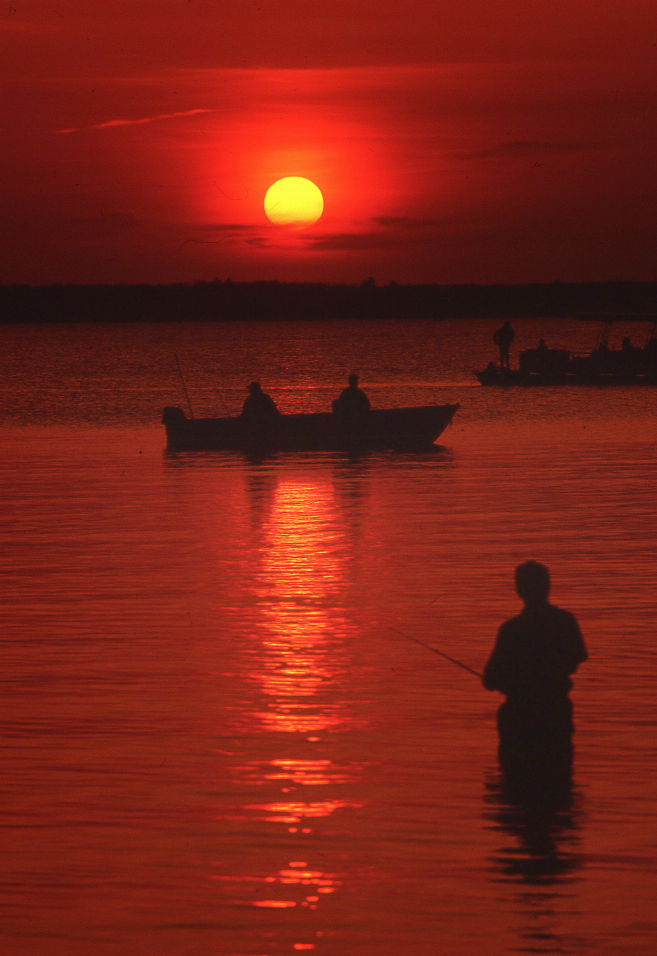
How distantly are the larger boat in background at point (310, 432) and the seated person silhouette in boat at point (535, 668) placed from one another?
25.6 metres

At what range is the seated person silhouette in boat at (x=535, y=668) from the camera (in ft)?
24.2

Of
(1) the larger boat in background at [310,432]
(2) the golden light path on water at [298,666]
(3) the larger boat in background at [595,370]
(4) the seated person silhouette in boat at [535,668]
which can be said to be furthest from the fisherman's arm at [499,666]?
(3) the larger boat in background at [595,370]

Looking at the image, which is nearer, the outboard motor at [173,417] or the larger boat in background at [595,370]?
the outboard motor at [173,417]

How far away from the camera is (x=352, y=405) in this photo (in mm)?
32719

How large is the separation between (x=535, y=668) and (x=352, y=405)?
25.4m

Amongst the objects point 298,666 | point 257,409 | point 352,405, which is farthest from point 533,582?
point 352,405

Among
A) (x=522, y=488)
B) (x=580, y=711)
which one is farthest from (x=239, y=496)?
(x=580, y=711)

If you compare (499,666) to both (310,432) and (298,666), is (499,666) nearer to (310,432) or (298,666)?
(298,666)

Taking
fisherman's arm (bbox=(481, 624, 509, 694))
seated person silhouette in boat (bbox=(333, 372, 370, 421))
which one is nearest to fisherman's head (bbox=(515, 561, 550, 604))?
fisherman's arm (bbox=(481, 624, 509, 694))

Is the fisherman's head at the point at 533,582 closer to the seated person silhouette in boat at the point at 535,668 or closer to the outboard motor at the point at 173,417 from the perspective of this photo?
the seated person silhouette in boat at the point at 535,668

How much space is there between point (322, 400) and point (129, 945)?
69.6m

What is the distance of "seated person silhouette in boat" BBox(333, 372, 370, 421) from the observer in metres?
32.6

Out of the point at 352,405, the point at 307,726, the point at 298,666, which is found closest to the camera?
the point at 307,726

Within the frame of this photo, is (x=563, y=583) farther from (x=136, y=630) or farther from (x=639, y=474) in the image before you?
(x=639, y=474)
